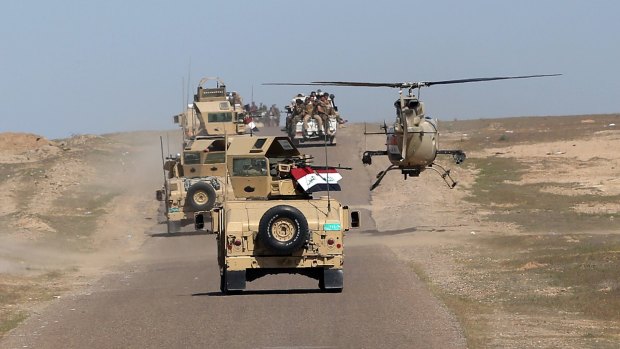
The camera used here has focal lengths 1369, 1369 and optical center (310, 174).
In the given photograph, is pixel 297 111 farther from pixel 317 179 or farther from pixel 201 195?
pixel 317 179

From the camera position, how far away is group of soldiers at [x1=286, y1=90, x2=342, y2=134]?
198ft

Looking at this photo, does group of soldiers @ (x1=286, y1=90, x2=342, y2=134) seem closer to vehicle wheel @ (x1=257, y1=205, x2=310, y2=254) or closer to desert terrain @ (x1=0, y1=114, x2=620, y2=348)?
desert terrain @ (x1=0, y1=114, x2=620, y2=348)

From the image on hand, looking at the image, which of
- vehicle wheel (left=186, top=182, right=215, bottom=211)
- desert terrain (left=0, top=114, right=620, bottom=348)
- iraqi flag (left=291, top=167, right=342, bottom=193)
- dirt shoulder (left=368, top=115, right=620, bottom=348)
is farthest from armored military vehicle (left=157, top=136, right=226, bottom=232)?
iraqi flag (left=291, top=167, right=342, bottom=193)

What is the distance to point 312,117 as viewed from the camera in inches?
2391

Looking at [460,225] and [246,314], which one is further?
[460,225]

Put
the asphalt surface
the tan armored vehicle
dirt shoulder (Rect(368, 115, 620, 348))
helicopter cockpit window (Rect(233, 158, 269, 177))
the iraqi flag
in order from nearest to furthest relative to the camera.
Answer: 1. the asphalt surface
2. dirt shoulder (Rect(368, 115, 620, 348))
3. the iraqi flag
4. helicopter cockpit window (Rect(233, 158, 269, 177))
5. the tan armored vehicle

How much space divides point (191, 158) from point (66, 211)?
28.9 ft

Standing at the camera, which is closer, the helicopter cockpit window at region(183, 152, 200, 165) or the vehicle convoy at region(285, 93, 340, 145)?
the helicopter cockpit window at region(183, 152, 200, 165)

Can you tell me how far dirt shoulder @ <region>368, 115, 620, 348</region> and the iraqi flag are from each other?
3183 mm

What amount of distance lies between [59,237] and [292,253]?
21504mm

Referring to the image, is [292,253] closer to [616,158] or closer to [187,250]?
[187,250]

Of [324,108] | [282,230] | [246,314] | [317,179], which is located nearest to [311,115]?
[324,108]

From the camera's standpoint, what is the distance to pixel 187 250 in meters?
38.3

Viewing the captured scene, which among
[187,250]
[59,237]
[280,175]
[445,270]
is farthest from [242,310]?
[59,237]
